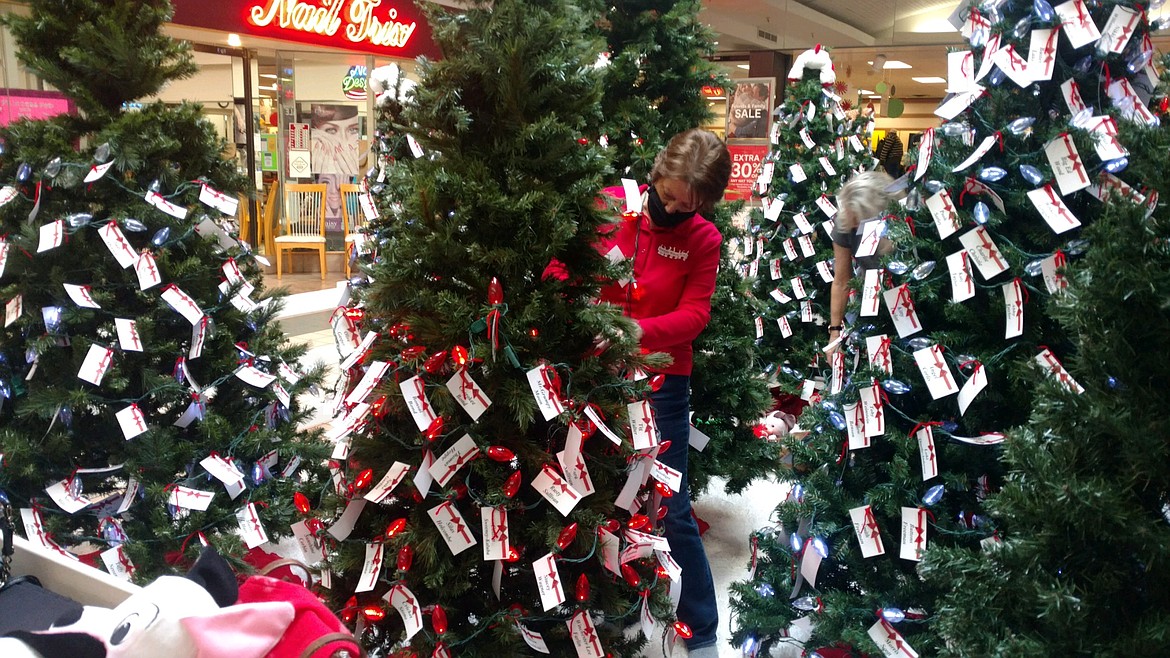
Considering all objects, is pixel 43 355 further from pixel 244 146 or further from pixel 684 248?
pixel 244 146

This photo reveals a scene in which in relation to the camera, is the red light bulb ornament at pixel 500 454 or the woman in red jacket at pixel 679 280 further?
the woman in red jacket at pixel 679 280

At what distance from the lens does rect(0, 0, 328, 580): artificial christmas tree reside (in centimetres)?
260

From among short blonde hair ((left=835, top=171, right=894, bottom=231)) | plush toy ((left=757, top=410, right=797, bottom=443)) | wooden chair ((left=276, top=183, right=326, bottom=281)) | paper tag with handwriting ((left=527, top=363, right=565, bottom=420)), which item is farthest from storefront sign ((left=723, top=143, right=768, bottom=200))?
paper tag with handwriting ((left=527, top=363, right=565, bottom=420))

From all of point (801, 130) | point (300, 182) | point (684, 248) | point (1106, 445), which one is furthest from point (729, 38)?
point (1106, 445)

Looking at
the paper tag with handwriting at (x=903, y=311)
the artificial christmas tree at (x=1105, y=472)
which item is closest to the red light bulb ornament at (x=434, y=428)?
the artificial christmas tree at (x=1105, y=472)

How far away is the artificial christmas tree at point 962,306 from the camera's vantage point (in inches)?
84.2

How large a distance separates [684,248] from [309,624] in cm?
146

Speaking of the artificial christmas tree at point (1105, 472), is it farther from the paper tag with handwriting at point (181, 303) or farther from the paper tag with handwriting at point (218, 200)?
the paper tag with handwriting at point (218, 200)

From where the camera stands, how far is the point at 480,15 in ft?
6.26

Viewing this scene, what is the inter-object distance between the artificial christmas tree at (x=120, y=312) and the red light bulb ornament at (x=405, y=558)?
0.82 m

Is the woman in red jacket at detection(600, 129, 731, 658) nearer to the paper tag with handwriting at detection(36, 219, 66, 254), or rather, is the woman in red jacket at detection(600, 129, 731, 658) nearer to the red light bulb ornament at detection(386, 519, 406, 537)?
the red light bulb ornament at detection(386, 519, 406, 537)

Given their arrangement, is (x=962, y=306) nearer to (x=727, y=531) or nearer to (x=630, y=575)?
(x=630, y=575)

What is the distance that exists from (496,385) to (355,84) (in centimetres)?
884

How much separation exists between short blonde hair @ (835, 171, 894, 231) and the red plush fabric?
115 inches
